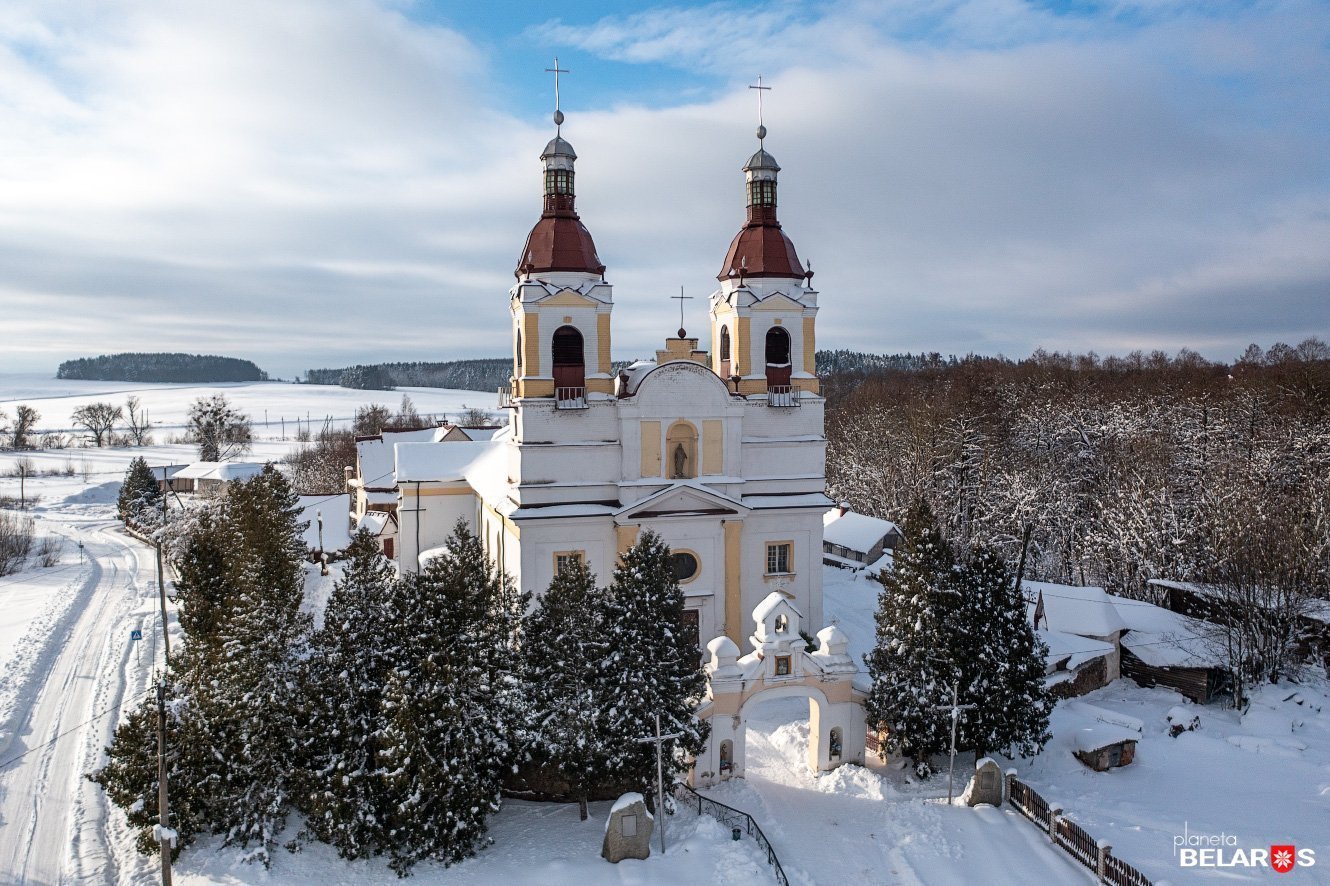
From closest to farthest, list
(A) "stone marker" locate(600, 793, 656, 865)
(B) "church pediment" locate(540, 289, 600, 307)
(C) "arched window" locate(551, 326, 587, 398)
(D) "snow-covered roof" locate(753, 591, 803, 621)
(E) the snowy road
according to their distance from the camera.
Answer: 1. (A) "stone marker" locate(600, 793, 656, 865)
2. (E) the snowy road
3. (D) "snow-covered roof" locate(753, 591, 803, 621)
4. (B) "church pediment" locate(540, 289, 600, 307)
5. (C) "arched window" locate(551, 326, 587, 398)

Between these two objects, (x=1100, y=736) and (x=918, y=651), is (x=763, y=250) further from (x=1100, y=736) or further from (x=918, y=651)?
(x=1100, y=736)

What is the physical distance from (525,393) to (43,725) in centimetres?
1625

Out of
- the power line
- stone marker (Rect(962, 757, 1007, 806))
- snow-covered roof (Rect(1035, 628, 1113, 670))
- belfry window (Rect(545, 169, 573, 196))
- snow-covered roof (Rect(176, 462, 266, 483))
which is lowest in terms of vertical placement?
the power line

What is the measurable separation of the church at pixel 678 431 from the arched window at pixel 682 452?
0.03m

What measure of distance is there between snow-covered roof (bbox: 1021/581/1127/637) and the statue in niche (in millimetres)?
11566

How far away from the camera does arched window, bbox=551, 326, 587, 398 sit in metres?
24.6

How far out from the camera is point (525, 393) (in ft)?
79.9

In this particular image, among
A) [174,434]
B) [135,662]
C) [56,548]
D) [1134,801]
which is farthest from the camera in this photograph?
[174,434]

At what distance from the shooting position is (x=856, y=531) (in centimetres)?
4206

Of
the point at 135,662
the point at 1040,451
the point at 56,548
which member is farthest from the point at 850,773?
the point at 56,548

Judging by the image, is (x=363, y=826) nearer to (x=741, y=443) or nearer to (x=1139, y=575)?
(x=741, y=443)

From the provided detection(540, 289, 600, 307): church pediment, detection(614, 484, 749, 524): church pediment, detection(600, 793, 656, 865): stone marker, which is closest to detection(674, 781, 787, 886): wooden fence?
detection(600, 793, 656, 865): stone marker

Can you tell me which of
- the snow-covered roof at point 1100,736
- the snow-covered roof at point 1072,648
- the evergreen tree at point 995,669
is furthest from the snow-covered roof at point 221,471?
the snow-covered roof at point 1100,736

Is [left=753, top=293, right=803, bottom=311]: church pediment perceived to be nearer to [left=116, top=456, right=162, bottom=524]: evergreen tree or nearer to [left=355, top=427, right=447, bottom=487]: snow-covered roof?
[left=355, top=427, right=447, bottom=487]: snow-covered roof
